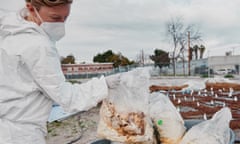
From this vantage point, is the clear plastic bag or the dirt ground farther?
the dirt ground

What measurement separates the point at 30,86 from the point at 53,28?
8.2 inches

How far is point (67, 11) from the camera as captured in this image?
3.33ft

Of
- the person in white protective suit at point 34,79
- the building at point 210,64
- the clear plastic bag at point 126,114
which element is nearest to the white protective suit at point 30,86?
the person in white protective suit at point 34,79

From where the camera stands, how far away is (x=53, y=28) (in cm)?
101

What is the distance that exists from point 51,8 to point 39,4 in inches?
1.6

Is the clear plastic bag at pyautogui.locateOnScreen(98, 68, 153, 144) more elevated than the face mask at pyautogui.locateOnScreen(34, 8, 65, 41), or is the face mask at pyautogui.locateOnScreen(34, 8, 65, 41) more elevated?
the face mask at pyautogui.locateOnScreen(34, 8, 65, 41)

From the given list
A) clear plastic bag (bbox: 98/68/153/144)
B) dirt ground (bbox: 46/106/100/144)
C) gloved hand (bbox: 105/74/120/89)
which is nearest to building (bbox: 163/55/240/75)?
dirt ground (bbox: 46/106/100/144)

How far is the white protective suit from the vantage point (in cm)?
93

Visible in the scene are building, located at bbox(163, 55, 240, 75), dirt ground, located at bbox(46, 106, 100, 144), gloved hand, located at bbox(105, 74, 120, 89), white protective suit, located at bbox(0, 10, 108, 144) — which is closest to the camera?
white protective suit, located at bbox(0, 10, 108, 144)

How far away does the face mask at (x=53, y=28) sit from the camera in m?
0.99

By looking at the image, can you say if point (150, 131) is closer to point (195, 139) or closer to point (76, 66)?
point (195, 139)

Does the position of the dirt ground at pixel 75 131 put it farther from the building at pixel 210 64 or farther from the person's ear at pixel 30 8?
the building at pixel 210 64

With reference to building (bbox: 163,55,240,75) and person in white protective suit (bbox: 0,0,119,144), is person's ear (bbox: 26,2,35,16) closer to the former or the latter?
person in white protective suit (bbox: 0,0,119,144)

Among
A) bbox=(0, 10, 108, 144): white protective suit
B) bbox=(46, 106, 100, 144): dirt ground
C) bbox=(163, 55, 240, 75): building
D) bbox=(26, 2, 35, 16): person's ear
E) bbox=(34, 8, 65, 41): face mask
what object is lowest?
bbox=(46, 106, 100, 144): dirt ground
